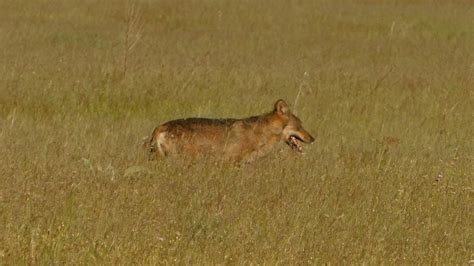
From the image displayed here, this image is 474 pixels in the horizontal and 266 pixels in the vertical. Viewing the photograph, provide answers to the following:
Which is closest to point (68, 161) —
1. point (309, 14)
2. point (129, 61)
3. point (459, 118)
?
point (459, 118)

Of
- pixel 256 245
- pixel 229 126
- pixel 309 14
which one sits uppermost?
pixel 256 245

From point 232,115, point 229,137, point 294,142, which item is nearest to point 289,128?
point 294,142

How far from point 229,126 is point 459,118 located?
4586mm

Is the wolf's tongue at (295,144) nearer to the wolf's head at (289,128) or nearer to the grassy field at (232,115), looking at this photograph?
the wolf's head at (289,128)

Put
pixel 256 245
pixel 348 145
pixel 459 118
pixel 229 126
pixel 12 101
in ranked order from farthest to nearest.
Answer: pixel 459 118 < pixel 12 101 < pixel 348 145 < pixel 229 126 < pixel 256 245

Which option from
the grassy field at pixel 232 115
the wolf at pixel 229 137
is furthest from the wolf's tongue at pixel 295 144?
the grassy field at pixel 232 115

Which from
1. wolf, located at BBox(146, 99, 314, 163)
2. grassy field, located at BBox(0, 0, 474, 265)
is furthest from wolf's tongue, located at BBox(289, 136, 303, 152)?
grassy field, located at BBox(0, 0, 474, 265)

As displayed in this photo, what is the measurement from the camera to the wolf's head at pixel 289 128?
33.6 ft

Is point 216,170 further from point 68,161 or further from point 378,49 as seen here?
point 378,49

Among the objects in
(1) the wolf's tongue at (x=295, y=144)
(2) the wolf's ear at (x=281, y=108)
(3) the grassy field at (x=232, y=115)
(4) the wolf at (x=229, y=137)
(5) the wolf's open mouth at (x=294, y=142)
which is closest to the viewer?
(3) the grassy field at (x=232, y=115)

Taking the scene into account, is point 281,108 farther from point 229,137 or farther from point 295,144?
point 229,137

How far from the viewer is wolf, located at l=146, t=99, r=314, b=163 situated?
8.82 m

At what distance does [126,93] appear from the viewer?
1272cm

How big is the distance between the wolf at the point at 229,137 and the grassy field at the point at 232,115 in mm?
363
